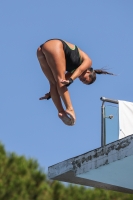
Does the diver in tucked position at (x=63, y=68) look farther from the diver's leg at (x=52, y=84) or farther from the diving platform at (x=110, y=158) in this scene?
the diving platform at (x=110, y=158)

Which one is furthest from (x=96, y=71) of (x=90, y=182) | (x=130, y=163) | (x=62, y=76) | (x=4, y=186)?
(x=4, y=186)

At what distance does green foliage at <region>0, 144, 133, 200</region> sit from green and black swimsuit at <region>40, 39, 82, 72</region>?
75.3 feet

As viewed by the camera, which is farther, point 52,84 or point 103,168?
point 103,168

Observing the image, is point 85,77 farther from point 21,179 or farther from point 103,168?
point 21,179

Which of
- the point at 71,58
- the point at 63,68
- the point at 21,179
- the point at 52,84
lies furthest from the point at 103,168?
the point at 21,179

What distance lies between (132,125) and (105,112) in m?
0.75

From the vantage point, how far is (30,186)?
3281cm

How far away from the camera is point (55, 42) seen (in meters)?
8.52

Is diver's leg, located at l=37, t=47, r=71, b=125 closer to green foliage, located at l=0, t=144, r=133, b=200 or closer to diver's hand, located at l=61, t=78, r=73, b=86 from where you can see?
diver's hand, located at l=61, t=78, r=73, b=86

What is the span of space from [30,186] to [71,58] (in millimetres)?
24745

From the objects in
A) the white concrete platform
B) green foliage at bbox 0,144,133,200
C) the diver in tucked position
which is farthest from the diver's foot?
green foliage at bbox 0,144,133,200

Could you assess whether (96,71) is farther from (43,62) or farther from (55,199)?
(55,199)

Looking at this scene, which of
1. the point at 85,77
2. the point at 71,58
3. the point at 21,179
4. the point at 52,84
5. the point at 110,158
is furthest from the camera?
the point at 21,179

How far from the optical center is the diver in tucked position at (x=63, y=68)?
8.48m
